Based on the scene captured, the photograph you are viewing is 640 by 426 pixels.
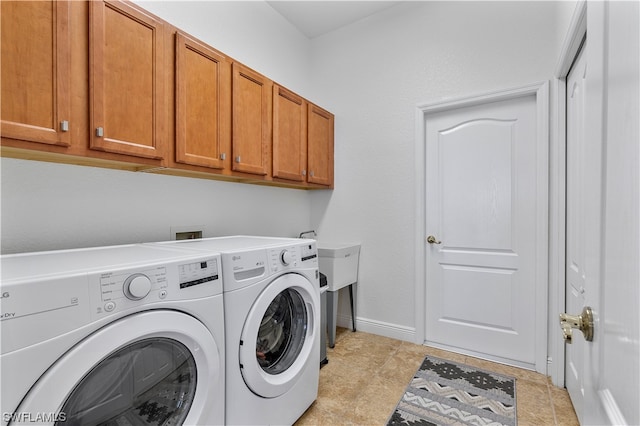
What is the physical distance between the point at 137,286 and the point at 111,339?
0.15m

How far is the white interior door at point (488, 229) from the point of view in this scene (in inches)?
85.5

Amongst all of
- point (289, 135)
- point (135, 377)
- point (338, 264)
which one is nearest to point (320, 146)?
point (289, 135)

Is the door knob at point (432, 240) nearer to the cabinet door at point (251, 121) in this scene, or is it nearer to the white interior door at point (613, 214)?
the cabinet door at point (251, 121)

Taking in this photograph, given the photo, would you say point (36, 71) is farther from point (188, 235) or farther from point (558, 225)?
point (558, 225)

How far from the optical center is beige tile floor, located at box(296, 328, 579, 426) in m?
1.67

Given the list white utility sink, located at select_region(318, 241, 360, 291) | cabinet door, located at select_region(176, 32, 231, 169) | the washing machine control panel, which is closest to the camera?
the washing machine control panel

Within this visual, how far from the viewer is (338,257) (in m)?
2.52

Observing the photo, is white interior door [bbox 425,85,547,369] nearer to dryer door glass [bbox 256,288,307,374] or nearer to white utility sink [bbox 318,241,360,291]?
white utility sink [bbox 318,241,360,291]

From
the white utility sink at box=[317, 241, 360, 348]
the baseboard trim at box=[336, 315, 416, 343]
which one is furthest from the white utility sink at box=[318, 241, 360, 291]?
the baseboard trim at box=[336, 315, 416, 343]

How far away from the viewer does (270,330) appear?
152 centimetres

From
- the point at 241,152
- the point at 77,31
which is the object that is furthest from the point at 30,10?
the point at 241,152

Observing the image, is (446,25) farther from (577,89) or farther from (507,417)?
(507,417)

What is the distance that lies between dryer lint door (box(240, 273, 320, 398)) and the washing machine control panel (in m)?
0.26

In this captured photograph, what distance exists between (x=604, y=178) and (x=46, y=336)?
1222 mm
